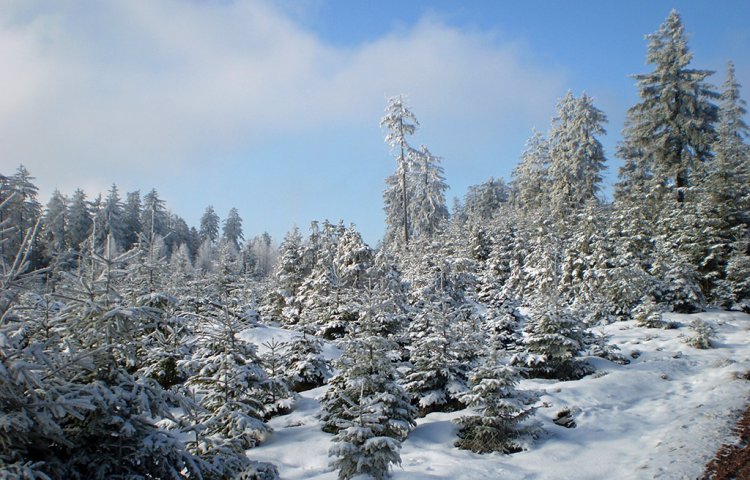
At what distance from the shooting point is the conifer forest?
4969mm

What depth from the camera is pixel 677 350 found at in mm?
16391

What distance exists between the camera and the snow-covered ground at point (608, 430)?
30.4 ft

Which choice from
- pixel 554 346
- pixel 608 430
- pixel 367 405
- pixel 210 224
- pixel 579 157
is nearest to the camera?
pixel 367 405

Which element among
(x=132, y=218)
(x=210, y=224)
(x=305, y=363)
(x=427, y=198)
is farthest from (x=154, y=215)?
(x=305, y=363)

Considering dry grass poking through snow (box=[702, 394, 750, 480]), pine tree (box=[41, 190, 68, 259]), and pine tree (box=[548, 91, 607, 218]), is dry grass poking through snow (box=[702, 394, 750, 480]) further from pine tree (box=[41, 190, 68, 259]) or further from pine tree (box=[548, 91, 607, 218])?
pine tree (box=[41, 190, 68, 259])

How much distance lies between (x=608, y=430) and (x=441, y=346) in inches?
182

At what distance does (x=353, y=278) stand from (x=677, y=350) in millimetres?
14555

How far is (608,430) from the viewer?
11172 mm

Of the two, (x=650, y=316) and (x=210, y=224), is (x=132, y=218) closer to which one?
(x=210, y=224)

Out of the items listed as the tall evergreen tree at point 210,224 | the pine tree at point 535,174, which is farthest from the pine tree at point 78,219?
the pine tree at point 535,174

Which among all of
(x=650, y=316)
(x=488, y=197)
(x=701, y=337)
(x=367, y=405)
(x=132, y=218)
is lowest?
(x=367, y=405)

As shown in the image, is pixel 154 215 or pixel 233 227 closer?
pixel 154 215

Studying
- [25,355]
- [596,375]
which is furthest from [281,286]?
[25,355]

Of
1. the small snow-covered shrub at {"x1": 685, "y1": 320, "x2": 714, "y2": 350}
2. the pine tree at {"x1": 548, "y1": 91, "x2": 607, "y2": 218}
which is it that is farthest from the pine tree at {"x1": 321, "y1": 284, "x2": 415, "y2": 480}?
the pine tree at {"x1": 548, "y1": 91, "x2": 607, "y2": 218}
